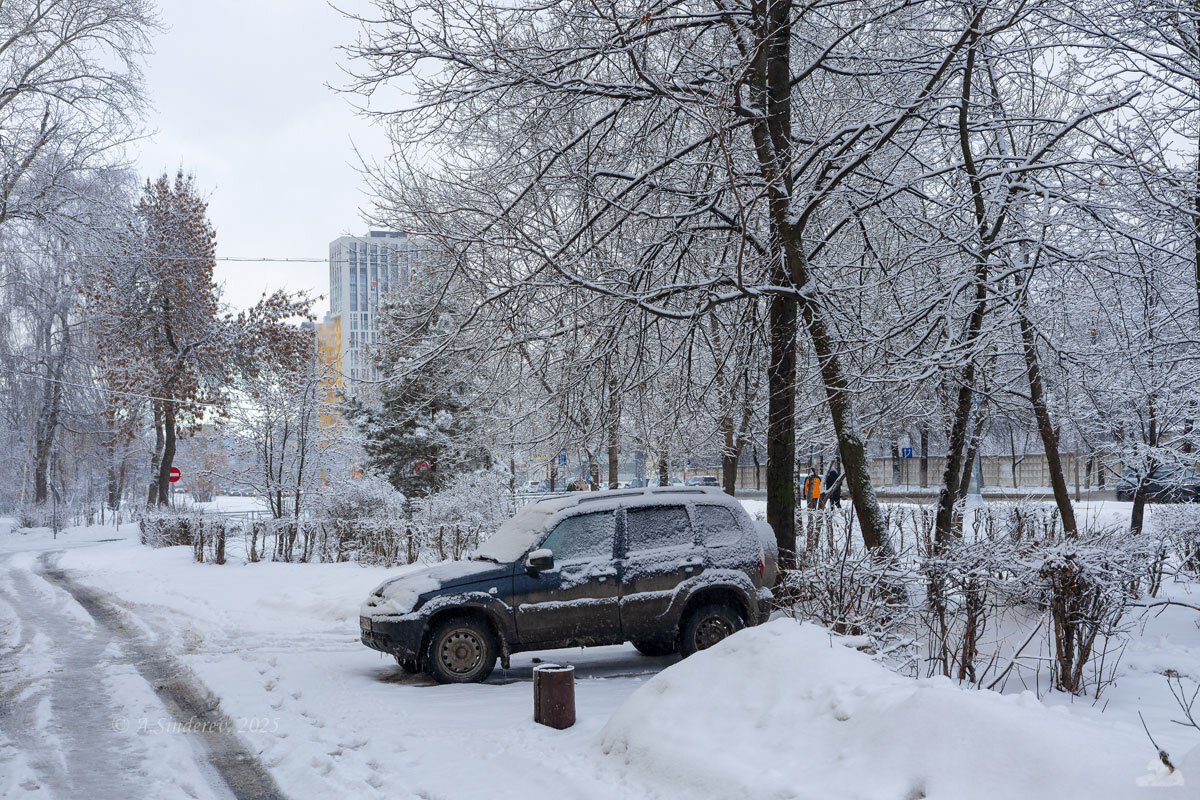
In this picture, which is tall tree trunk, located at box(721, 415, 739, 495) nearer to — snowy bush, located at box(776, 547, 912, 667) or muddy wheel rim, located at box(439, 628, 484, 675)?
muddy wheel rim, located at box(439, 628, 484, 675)

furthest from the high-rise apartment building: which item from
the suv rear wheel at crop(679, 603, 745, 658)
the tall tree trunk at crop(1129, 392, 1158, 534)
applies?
the tall tree trunk at crop(1129, 392, 1158, 534)

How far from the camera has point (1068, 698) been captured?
709cm

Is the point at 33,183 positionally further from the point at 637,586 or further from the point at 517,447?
the point at 637,586

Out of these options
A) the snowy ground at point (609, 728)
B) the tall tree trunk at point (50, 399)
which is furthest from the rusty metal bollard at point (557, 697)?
the tall tree trunk at point (50, 399)

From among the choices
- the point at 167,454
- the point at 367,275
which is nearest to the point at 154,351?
the point at 167,454

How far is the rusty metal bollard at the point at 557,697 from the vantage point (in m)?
7.04

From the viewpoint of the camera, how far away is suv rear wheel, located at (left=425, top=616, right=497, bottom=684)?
9.09 meters

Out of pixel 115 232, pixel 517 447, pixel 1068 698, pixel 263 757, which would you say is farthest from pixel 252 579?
pixel 1068 698

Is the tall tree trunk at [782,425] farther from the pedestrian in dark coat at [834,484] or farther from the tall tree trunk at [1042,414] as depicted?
the pedestrian in dark coat at [834,484]

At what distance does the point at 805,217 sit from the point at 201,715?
7.51 meters

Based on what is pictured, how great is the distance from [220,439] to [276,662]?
81.9ft

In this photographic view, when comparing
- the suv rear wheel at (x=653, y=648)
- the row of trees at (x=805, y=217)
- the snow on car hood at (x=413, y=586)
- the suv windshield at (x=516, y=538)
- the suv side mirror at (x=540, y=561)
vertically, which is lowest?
the suv rear wheel at (x=653, y=648)

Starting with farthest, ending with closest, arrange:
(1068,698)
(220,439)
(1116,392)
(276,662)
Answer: (220,439), (1116,392), (276,662), (1068,698)

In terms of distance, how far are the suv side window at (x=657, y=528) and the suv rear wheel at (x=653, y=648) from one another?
134 cm
